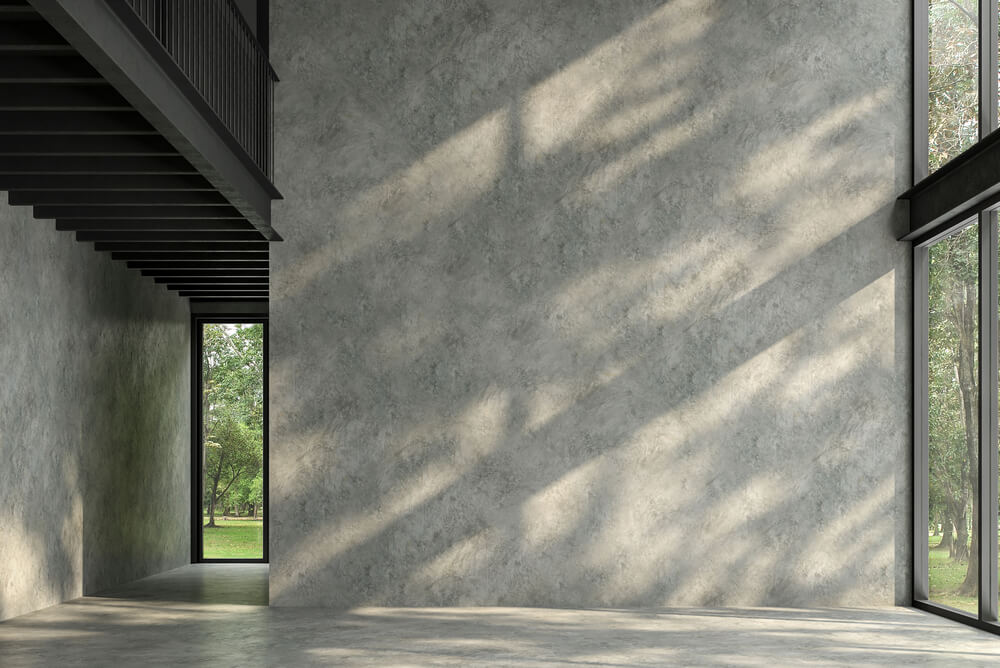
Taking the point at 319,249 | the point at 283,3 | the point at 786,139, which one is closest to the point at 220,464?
the point at 319,249

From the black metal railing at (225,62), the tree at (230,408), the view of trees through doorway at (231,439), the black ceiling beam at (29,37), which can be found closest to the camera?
the black ceiling beam at (29,37)

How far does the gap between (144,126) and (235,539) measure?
24.7 feet

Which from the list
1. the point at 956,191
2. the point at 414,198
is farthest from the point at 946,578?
the point at 414,198

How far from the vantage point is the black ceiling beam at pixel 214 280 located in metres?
10.3

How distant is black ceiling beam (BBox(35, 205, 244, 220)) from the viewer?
768 cm

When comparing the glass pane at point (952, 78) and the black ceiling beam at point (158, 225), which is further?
the black ceiling beam at point (158, 225)

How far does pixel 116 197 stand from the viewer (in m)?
7.35

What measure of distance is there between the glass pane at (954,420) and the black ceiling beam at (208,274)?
6349 mm

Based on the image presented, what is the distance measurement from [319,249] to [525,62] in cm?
242

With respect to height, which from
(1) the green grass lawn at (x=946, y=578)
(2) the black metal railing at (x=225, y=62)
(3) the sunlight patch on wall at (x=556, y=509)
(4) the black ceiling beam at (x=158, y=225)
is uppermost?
(2) the black metal railing at (x=225, y=62)

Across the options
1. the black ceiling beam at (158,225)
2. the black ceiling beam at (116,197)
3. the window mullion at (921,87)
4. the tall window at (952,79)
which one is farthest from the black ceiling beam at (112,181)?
the window mullion at (921,87)

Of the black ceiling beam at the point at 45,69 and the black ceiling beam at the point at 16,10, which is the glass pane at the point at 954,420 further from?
the black ceiling beam at the point at 16,10

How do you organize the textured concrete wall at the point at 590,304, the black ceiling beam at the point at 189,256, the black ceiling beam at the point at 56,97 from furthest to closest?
the black ceiling beam at the point at 189,256, the textured concrete wall at the point at 590,304, the black ceiling beam at the point at 56,97

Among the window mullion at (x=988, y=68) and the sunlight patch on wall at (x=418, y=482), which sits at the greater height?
the window mullion at (x=988, y=68)
